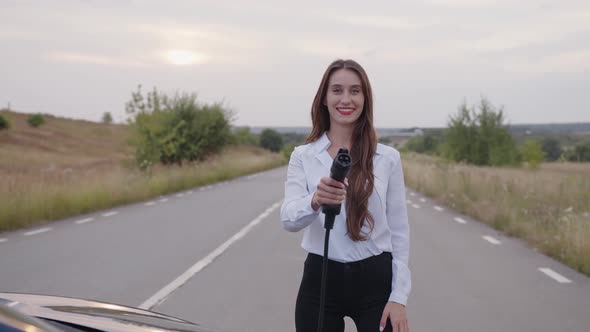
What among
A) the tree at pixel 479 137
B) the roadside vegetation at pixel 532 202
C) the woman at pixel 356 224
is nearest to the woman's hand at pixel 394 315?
the woman at pixel 356 224

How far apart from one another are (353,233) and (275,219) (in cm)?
1260

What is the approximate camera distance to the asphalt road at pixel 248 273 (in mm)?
6488

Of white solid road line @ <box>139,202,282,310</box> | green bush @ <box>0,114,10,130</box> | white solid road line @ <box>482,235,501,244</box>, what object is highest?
green bush @ <box>0,114,10,130</box>

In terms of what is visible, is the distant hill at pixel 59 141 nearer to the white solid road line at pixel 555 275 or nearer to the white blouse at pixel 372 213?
the white solid road line at pixel 555 275

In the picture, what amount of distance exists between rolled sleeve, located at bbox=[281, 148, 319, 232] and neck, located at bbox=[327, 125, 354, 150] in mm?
166

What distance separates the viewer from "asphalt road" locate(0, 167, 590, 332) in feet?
21.3

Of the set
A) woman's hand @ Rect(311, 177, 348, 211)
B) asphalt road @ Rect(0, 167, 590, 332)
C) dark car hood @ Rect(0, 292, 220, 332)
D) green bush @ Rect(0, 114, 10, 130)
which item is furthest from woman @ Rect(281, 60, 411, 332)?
green bush @ Rect(0, 114, 10, 130)

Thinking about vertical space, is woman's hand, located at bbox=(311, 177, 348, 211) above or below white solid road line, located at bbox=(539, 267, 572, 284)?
above

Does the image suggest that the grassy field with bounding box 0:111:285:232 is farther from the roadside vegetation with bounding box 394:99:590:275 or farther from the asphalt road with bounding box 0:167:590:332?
the roadside vegetation with bounding box 394:99:590:275

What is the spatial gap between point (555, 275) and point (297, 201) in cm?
672

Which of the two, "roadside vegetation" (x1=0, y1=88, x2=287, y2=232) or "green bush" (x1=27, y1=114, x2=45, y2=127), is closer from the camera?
"roadside vegetation" (x1=0, y1=88, x2=287, y2=232)

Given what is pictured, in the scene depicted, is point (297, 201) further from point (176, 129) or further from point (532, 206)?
point (176, 129)

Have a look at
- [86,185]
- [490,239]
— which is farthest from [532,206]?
[86,185]

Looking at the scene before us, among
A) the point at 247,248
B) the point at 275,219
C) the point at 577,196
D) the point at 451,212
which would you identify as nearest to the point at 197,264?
the point at 247,248
